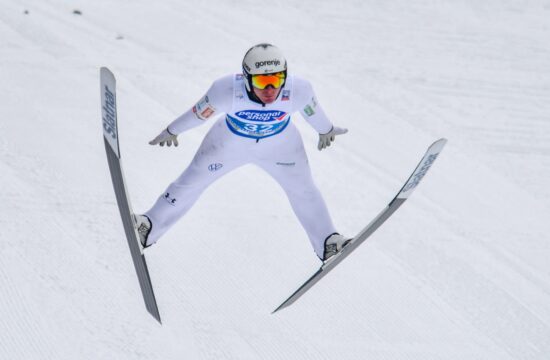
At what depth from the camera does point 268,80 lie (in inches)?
154

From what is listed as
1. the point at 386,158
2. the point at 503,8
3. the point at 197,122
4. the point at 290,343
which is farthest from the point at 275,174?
the point at 503,8

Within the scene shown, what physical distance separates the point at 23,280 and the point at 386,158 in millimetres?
3204

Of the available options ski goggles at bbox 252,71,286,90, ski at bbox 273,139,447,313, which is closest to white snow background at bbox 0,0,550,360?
ski at bbox 273,139,447,313

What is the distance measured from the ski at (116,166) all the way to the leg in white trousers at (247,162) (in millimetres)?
444

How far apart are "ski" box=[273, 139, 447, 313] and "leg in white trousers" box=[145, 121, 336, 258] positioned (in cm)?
24

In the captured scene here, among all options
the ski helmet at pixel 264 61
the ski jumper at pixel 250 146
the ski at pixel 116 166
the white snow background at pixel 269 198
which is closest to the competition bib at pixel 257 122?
the ski jumper at pixel 250 146

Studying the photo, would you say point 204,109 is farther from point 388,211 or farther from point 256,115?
point 388,211

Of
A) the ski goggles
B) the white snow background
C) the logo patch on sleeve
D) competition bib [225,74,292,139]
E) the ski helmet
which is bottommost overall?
the white snow background

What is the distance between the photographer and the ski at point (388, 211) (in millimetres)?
4137

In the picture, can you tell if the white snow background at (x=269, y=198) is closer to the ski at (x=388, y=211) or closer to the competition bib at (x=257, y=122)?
the ski at (x=388, y=211)

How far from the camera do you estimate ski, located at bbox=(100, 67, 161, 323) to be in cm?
381

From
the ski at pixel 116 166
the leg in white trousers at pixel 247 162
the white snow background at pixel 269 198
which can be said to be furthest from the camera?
the white snow background at pixel 269 198

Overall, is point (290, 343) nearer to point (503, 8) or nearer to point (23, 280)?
point (23, 280)

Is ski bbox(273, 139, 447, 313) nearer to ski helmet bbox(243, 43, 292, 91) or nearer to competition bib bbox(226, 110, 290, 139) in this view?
competition bib bbox(226, 110, 290, 139)
